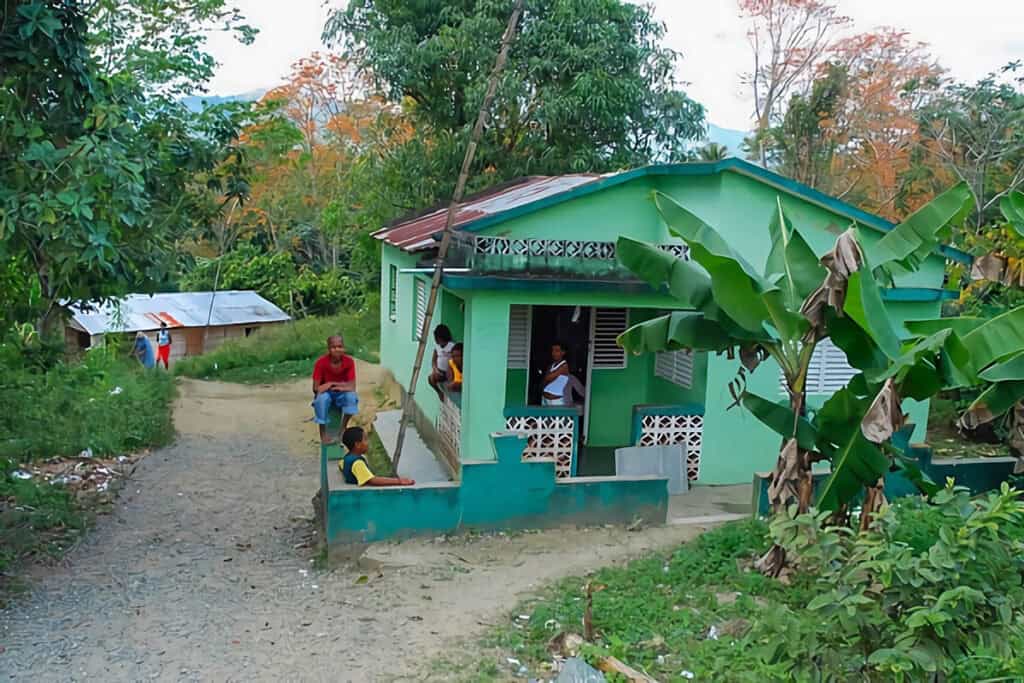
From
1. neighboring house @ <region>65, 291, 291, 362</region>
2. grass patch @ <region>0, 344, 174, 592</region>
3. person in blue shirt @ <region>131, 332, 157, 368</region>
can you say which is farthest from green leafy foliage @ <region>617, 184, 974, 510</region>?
neighboring house @ <region>65, 291, 291, 362</region>

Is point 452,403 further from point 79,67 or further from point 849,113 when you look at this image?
point 849,113

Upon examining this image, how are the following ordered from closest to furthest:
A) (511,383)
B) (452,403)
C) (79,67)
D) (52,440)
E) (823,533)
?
→ 1. (823,533)
2. (79,67)
3. (452,403)
4. (511,383)
5. (52,440)

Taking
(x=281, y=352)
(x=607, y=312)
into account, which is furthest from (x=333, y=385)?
(x=281, y=352)

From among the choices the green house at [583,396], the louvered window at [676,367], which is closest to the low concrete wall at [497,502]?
the green house at [583,396]

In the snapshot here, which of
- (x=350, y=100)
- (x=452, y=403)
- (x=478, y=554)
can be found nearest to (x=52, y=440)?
(x=452, y=403)

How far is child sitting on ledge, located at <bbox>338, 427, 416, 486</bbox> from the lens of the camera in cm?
858

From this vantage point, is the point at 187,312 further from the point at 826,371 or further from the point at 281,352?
the point at 826,371

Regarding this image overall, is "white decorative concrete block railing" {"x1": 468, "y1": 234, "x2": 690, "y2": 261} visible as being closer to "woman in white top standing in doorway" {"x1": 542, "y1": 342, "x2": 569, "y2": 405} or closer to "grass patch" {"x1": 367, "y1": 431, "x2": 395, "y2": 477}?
"woman in white top standing in doorway" {"x1": 542, "y1": 342, "x2": 569, "y2": 405}

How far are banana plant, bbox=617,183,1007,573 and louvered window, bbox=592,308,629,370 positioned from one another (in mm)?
3774

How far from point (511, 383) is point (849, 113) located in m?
20.1

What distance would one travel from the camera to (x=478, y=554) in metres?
8.45

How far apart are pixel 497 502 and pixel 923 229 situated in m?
4.47

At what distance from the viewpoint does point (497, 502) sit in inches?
348

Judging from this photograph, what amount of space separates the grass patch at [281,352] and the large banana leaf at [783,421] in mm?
14581
